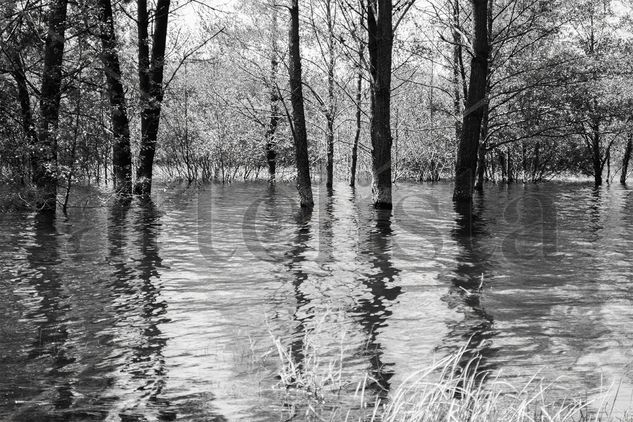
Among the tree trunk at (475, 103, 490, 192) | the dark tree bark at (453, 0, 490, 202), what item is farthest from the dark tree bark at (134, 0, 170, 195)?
the tree trunk at (475, 103, 490, 192)

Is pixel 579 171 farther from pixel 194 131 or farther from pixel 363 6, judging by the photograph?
pixel 363 6

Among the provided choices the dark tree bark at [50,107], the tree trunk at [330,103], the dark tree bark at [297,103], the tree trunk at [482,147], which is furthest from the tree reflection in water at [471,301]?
the tree trunk at [330,103]

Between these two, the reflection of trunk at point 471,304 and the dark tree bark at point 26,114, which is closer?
the reflection of trunk at point 471,304

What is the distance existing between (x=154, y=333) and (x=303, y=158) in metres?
15.5

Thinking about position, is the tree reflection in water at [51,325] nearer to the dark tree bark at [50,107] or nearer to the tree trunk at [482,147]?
the dark tree bark at [50,107]

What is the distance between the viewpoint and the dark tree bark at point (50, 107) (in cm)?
1639

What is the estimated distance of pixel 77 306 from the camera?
873cm

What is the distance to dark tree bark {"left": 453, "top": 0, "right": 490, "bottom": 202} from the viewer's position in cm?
2217

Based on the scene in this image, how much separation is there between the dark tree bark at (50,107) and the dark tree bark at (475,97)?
13.1 m

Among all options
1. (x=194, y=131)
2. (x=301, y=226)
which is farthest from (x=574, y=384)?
(x=194, y=131)

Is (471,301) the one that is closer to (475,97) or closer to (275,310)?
(275,310)

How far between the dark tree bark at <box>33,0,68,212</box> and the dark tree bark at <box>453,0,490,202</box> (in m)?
13.1

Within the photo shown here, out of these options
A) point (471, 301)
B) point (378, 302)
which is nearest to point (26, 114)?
point (378, 302)

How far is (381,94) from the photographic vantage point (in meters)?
20.5
